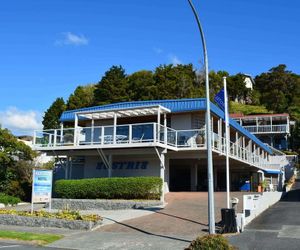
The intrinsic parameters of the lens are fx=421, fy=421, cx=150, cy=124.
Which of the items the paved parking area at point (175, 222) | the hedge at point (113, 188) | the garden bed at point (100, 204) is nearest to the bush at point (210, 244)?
the paved parking area at point (175, 222)

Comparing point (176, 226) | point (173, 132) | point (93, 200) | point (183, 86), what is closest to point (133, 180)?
point (93, 200)

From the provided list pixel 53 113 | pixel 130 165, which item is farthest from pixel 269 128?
pixel 130 165

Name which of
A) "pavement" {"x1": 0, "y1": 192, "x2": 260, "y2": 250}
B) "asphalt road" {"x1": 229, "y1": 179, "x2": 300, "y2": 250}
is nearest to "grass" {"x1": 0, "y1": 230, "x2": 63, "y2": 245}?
"pavement" {"x1": 0, "y1": 192, "x2": 260, "y2": 250}

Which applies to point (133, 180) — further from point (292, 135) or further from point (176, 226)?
point (292, 135)

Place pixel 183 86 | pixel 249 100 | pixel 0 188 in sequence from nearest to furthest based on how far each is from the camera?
1. pixel 0 188
2. pixel 183 86
3. pixel 249 100

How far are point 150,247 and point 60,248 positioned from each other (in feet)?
9.18

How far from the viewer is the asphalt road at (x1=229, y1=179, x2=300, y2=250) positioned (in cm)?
1224

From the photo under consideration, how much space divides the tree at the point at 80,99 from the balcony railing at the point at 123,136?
40.7 meters

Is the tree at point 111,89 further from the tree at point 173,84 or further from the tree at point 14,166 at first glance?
the tree at point 14,166

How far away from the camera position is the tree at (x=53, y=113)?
66500 millimetres

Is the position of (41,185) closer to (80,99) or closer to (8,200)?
(8,200)

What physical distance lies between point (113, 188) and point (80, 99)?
4893 centimetres

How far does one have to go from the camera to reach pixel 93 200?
2383cm

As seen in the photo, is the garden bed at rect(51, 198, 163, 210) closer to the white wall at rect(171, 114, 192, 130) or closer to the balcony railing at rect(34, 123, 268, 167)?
the balcony railing at rect(34, 123, 268, 167)
